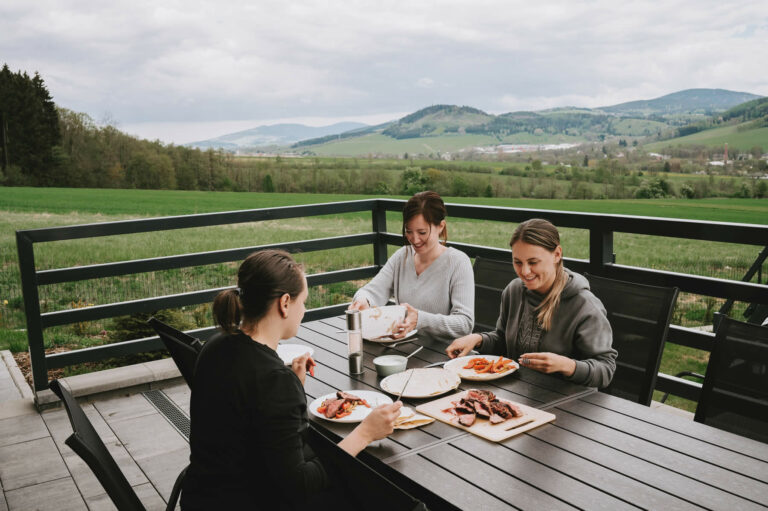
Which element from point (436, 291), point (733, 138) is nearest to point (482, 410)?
point (436, 291)

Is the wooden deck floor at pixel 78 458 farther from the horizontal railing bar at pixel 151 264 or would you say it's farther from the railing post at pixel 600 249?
the railing post at pixel 600 249

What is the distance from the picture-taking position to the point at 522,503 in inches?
46.8

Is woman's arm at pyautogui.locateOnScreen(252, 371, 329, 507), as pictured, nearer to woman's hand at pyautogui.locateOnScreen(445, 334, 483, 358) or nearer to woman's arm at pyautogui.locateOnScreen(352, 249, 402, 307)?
woman's hand at pyautogui.locateOnScreen(445, 334, 483, 358)

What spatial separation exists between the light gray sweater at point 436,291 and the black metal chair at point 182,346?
0.95 metres

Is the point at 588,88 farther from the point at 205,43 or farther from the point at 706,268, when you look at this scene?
the point at 706,268

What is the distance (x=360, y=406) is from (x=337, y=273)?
10.4 feet

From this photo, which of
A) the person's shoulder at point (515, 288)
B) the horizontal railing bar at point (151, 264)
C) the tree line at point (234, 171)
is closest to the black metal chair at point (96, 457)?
the person's shoulder at point (515, 288)

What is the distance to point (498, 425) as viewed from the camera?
1.54 meters

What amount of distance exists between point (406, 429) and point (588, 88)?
3292 cm

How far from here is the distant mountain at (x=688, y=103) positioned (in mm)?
21047

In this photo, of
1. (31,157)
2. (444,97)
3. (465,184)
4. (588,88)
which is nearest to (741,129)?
(465,184)

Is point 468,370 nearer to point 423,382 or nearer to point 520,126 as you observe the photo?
point 423,382

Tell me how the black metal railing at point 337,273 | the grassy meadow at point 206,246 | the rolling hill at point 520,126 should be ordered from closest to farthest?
the black metal railing at point 337,273 → the grassy meadow at point 206,246 → the rolling hill at point 520,126

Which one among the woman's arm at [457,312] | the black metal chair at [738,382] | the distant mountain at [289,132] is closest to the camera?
the black metal chair at [738,382]
